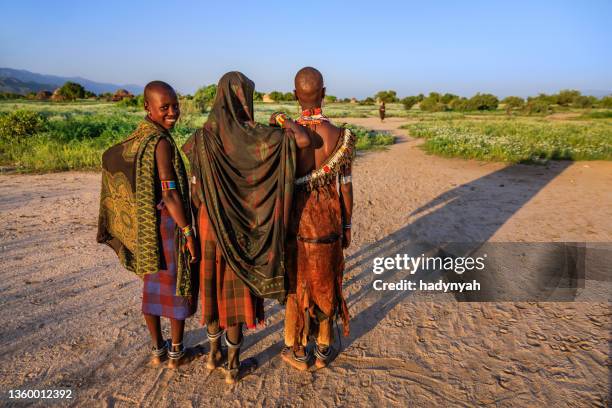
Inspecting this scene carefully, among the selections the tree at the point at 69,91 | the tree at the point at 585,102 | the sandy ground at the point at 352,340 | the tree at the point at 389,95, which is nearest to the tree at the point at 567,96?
the tree at the point at 585,102

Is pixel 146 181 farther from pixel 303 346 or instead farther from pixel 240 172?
pixel 303 346

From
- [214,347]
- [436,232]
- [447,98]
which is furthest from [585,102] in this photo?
[214,347]

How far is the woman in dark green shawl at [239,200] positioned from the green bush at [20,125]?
12827 mm

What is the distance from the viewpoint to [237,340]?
273 cm

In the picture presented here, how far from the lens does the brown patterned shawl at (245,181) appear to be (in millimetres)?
2303

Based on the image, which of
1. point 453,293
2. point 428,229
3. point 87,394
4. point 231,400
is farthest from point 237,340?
point 428,229

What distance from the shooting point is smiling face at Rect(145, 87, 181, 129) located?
2367 millimetres

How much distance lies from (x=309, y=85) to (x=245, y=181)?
28.7 inches

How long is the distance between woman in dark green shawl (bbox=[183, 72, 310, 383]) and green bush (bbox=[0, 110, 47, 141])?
42.1 feet

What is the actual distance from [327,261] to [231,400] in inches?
45.1

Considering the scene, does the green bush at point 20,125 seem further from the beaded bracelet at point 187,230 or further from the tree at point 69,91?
the tree at point 69,91

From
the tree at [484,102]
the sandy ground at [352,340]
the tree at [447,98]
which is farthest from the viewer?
the tree at [447,98]

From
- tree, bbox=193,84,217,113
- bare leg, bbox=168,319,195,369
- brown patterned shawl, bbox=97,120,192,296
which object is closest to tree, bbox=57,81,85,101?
tree, bbox=193,84,217,113

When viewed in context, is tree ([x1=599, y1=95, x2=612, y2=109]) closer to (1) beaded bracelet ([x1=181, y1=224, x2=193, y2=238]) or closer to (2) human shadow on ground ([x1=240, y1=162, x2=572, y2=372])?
(2) human shadow on ground ([x1=240, y1=162, x2=572, y2=372])
